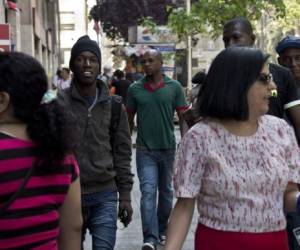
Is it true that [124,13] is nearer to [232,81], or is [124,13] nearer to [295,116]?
[295,116]

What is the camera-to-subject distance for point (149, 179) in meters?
7.32

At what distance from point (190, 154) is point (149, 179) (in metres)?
4.08

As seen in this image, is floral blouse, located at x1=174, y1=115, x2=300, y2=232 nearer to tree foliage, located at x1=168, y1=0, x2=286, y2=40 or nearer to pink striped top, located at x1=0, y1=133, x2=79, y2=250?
pink striped top, located at x1=0, y1=133, x2=79, y2=250

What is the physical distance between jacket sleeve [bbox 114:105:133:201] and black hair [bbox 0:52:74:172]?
86.7 inches

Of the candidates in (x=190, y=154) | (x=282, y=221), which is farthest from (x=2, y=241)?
(x=282, y=221)

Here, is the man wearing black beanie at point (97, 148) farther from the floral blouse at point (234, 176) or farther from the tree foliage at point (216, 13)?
the tree foliage at point (216, 13)

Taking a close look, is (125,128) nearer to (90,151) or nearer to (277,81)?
(90,151)

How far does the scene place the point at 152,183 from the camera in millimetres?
7324

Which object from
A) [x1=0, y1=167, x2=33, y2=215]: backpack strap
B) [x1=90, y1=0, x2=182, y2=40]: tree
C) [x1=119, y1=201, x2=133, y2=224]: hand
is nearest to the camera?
[x1=0, y1=167, x2=33, y2=215]: backpack strap

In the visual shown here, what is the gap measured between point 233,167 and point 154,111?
14.1 ft

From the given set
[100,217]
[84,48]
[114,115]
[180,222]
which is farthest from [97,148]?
[180,222]

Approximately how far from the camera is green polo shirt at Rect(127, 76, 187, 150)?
7.42m

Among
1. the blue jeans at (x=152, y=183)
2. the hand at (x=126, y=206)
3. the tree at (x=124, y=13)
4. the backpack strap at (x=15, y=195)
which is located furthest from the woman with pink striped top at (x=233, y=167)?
the tree at (x=124, y=13)

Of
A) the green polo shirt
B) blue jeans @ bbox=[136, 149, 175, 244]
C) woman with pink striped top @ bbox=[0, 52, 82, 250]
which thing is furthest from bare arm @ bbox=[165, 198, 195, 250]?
the green polo shirt
